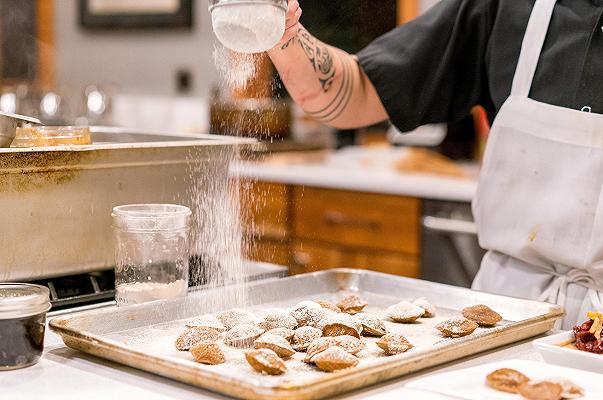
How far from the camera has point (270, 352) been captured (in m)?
1.20

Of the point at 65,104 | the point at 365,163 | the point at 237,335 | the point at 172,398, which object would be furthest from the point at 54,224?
the point at 65,104

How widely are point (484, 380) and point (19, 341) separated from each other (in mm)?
617

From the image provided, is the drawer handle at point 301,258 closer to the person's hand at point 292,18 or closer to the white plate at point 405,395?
the person's hand at point 292,18

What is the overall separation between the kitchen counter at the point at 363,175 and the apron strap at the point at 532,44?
1332mm

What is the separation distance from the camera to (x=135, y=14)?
5.21 m

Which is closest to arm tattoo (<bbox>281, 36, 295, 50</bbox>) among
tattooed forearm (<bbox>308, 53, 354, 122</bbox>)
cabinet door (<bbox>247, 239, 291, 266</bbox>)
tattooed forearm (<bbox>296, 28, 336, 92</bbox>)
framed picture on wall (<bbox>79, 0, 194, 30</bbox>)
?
tattooed forearm (<bbox>296, 28, 336, 92</bbox>)

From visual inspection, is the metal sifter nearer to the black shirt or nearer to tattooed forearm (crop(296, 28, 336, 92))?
tattooed forearm (crop(296, 28, 336, 92))

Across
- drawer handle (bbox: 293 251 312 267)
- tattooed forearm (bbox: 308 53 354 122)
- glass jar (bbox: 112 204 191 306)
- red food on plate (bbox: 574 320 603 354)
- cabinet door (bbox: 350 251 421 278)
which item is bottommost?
drawer handle (bbox: 293 251 312 267)

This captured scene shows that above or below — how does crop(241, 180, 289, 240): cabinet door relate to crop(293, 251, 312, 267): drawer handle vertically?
above

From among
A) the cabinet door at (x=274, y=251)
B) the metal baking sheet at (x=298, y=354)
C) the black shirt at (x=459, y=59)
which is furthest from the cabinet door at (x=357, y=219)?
the metal baking sheet at (x=298, y=354)

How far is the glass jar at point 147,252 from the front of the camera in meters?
1.53

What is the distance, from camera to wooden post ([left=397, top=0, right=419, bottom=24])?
401 cm

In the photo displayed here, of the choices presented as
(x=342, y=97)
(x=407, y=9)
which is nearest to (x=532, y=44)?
(x=342, y=97)

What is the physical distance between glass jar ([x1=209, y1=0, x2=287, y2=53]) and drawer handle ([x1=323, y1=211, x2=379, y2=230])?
2.23 m
